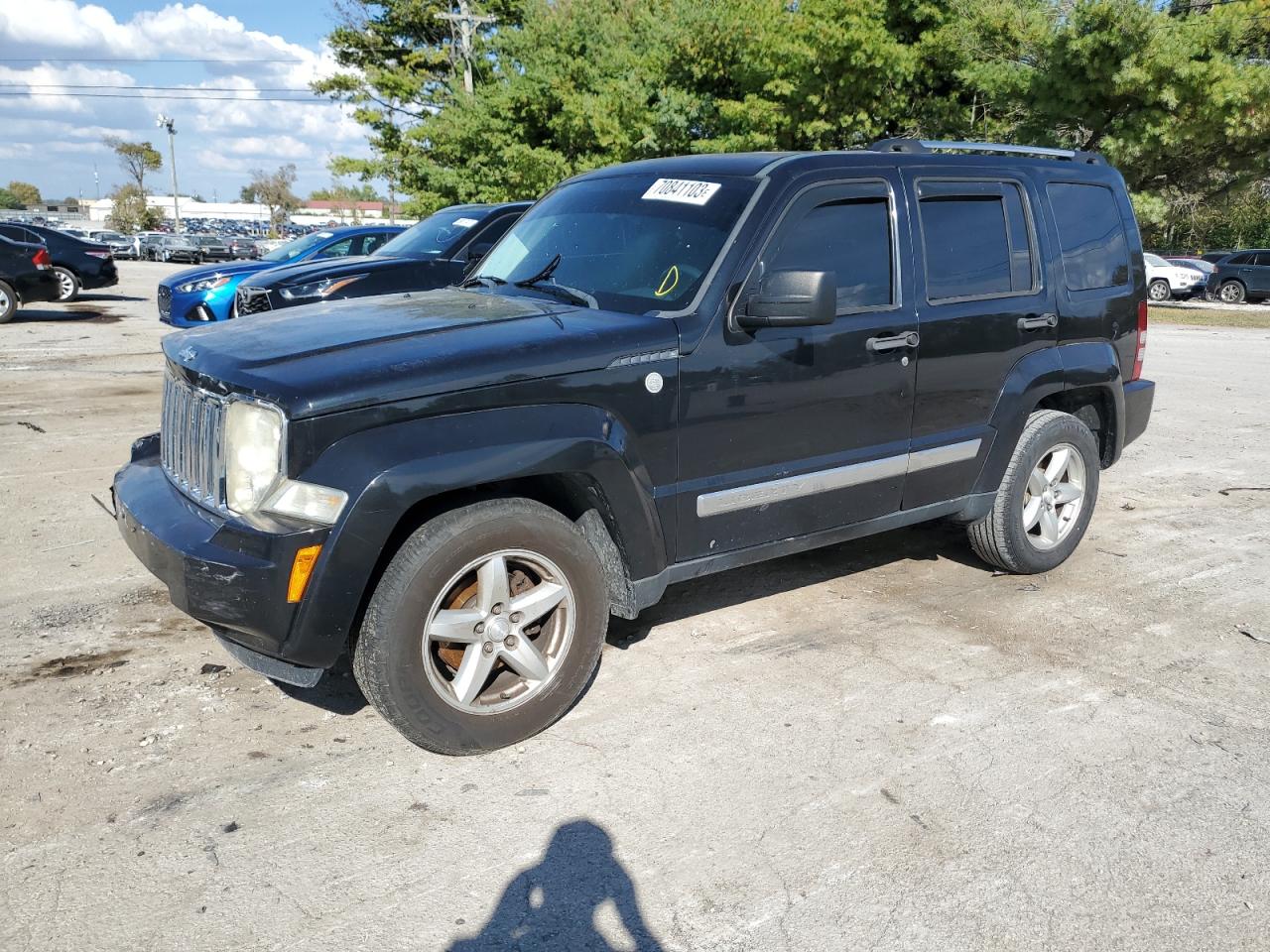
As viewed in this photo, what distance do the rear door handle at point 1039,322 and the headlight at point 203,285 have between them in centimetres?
895

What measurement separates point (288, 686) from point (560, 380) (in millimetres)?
1648

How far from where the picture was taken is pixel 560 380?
350 cm

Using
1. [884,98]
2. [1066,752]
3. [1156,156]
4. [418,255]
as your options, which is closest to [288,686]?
[1066,752]

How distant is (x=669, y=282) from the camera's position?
403 cm

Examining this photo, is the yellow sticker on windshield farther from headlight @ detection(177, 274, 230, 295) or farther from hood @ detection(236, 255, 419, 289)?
headlight @ detection(177, 274, 230, 295)

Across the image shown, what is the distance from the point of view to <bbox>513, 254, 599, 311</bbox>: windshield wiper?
4.12 m

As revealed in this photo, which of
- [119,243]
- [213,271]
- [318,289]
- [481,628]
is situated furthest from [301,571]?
[119,243]

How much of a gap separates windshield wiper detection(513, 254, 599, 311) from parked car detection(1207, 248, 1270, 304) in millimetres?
32800

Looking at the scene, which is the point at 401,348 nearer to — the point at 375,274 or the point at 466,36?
the point at 375,274

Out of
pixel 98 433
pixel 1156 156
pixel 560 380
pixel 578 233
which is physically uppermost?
pixel 1156 156

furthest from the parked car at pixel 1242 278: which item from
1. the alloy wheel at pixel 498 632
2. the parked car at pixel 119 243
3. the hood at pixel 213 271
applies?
the parked car at pixel 119 243

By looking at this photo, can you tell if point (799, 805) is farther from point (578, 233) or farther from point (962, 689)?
point (578, 233)

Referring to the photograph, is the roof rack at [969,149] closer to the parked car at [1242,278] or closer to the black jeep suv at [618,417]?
the black jeep suv at [618,417]

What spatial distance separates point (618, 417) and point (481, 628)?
0.86 metres
